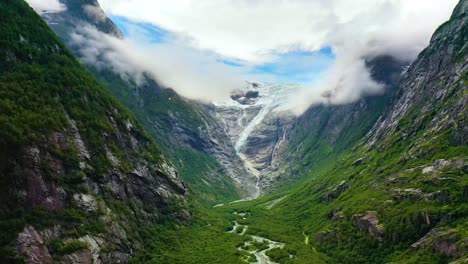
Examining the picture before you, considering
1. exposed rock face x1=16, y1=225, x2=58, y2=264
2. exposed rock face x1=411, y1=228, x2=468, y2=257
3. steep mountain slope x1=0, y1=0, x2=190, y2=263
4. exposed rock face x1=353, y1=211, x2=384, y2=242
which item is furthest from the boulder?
exposed rock face x1=16, y1=225, x2=58, y2=264

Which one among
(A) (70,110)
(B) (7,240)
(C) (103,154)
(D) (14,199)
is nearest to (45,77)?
(A) (70,110)

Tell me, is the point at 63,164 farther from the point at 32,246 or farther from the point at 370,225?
the point at 370,225

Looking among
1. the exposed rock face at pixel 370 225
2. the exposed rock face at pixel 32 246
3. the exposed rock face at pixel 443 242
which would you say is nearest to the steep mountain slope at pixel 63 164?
the exposed rock face at pixel 32 246

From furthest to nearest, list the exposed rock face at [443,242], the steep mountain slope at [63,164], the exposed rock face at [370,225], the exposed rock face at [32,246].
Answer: the exposed rock face at [370,225]
the exposed rock face at [443,242]
the steep mountain slope at [63,164]
the exposed rock face at [32,246]

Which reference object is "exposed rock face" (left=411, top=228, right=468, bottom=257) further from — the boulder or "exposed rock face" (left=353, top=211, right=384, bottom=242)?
"exposed rock face" (left=353, top=211, right=384, bottom=242)

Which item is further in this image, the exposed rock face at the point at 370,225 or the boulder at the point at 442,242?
the exposed rock face at the point at 370,225

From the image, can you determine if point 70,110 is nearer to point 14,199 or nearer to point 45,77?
point 45,77

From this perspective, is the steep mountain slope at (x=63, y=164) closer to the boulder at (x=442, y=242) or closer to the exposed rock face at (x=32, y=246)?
the exposed rock face at (x=32, y=246)

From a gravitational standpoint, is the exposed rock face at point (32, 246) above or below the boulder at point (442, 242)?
below
